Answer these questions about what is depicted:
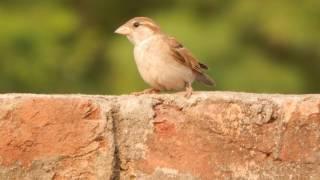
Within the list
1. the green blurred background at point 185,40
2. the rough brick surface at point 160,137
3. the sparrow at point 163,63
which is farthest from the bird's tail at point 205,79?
the green blurred background at point 185,40

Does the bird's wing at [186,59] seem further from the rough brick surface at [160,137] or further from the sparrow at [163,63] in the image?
the rough brick surface at [160,137]

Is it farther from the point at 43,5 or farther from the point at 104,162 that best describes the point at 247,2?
the point at 104,162

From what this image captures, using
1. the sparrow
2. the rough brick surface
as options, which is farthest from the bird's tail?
the rough brick surface

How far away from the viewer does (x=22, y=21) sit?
12219 millimetres

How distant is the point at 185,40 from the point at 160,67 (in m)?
5.28

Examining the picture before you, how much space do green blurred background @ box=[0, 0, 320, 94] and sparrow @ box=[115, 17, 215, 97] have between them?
16.4 feet

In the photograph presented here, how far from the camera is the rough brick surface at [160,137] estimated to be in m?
3.78

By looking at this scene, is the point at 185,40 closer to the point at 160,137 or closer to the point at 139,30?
the point at 139,30

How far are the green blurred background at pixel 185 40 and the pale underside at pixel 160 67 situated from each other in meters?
5.07

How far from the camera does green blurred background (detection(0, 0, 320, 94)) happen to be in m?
11.3

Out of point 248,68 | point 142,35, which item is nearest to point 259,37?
point 248,68

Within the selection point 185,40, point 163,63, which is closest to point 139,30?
point 163,63

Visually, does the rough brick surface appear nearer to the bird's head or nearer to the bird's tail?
the bird's tail

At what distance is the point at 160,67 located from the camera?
540cm
